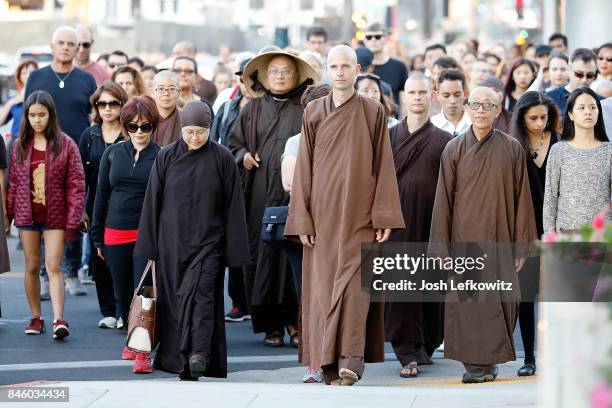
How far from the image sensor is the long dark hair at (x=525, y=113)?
35.8 feet

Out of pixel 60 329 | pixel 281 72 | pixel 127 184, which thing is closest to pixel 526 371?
pixel 281 72

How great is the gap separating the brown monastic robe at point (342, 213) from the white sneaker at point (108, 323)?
2.89 meters

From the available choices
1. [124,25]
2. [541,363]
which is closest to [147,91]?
[541,363]

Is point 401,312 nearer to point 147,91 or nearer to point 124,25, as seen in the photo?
point 147,91

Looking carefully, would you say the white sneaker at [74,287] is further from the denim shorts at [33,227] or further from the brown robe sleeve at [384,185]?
the brown robe sleeve at [384,185]

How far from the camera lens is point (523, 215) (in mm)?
9953

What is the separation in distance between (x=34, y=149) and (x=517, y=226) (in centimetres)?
408

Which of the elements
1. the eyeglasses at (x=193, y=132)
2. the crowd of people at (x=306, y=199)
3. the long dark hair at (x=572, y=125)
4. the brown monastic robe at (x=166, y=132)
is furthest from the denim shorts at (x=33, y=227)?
the long dark hair at (x=572, y=125)

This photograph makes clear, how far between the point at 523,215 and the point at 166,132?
3670mm

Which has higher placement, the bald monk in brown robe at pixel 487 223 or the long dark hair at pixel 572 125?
the long dark hair at pixel 572 125

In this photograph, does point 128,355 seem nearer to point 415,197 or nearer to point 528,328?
point 415,197

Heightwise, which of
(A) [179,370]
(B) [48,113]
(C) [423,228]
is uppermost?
(B) [48,113]

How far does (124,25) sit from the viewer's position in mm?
76625

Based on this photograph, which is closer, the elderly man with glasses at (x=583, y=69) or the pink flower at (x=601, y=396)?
the pink flower at (x=601, y=396)
